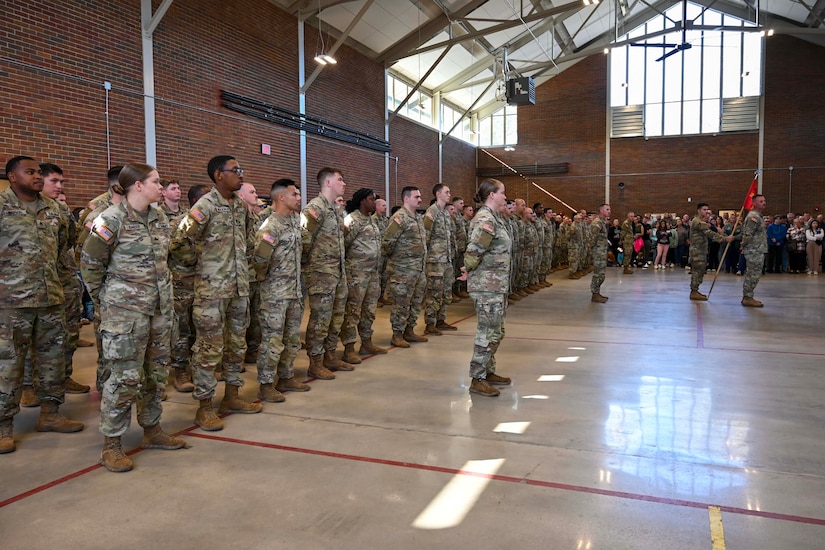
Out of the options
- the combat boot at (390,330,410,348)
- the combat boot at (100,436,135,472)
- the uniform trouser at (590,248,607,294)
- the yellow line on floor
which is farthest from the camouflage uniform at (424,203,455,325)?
the yellow line on floor

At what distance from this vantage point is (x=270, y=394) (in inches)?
164

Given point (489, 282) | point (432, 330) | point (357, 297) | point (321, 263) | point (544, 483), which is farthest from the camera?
point (432, 330)

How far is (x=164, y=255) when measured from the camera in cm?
321

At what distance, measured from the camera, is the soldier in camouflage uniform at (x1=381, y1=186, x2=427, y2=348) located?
597 cm

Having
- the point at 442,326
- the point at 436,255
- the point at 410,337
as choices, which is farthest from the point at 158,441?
the point at 442,326

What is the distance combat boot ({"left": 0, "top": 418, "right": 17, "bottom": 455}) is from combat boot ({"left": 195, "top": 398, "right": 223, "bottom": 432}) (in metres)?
1.00

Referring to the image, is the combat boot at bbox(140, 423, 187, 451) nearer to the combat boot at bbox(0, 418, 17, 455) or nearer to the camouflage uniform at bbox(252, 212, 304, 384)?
the combat boot at bbox(0, 418, 17, 455)

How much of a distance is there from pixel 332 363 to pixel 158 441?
2029 millimetres

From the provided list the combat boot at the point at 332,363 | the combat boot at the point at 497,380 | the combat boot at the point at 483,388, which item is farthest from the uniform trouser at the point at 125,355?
the combat boot at the point at 497,380

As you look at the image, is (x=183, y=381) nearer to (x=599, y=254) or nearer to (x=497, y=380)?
(x=497, y=380)

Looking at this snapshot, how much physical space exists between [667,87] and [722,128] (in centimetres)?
229

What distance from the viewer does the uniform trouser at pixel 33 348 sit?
3.33m

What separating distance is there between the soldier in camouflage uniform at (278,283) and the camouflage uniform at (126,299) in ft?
3.06

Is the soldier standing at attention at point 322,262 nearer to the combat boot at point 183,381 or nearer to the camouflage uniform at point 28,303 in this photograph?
the combat boot at point 183,381
